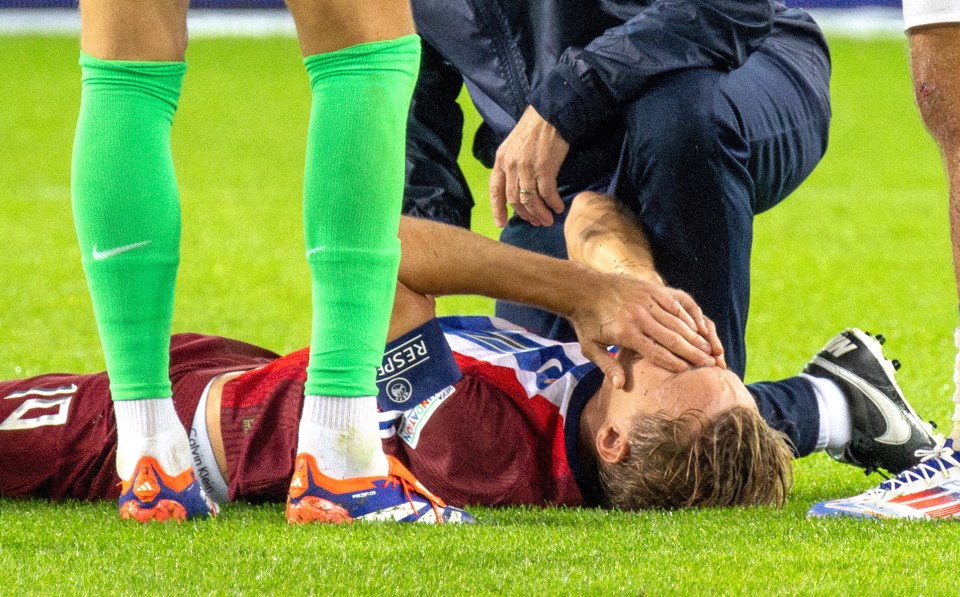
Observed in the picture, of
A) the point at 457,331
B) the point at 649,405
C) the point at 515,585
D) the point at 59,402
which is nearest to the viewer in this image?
the point at 515,585

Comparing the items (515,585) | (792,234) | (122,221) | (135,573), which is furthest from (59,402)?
(792,234)

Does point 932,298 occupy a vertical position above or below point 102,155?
below

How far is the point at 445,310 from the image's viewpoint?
12.8 feet

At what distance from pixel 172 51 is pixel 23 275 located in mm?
2839

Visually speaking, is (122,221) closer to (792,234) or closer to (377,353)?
(377,353)

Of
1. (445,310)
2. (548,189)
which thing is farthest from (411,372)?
(445,310)

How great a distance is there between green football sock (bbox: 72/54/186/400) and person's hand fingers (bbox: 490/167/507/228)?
0.64m

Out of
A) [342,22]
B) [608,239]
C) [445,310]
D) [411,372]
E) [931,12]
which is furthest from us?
[445,310]

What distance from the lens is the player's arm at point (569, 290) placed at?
1.91m

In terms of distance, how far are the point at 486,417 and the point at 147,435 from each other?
541 millimetres

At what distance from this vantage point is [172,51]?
1628 mm

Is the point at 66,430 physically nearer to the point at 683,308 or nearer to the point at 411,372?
the point at 411,372

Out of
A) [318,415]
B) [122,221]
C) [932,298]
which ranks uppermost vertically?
[122,221]

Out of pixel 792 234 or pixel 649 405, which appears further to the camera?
pixel 792 234
